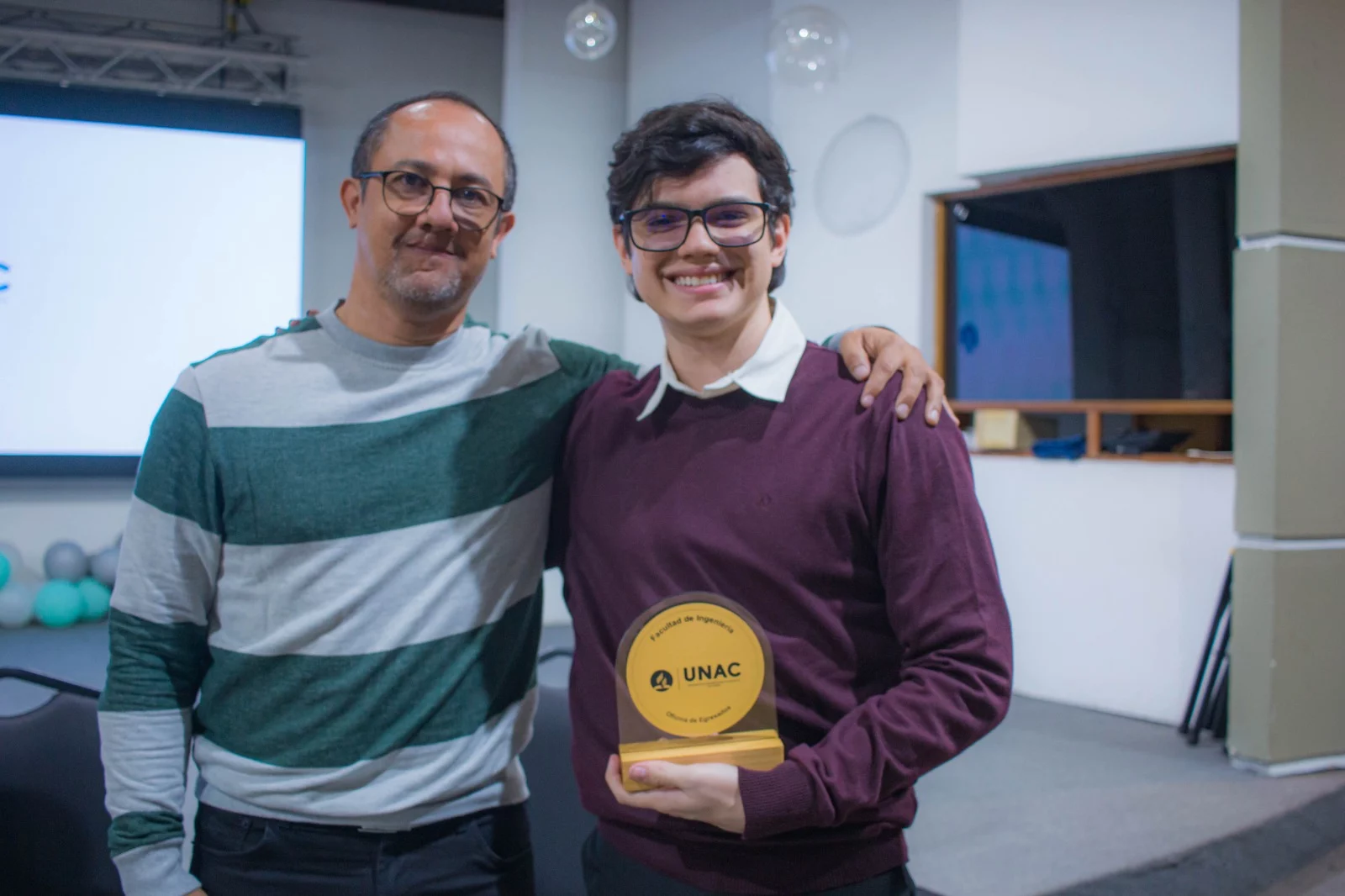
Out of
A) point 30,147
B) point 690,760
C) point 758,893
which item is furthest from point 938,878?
point 30,147

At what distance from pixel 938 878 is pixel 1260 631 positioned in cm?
158

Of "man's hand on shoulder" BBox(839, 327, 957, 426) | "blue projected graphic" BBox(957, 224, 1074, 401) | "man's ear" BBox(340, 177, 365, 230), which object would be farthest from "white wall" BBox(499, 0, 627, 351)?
"man's hand on shoulder" BBox(839, 327, 957, 426)

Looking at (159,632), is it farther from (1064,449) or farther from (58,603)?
(58,603)

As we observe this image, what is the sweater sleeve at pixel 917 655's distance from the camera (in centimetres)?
92

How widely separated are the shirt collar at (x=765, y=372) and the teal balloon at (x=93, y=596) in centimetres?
503

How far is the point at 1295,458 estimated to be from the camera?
3.14 m

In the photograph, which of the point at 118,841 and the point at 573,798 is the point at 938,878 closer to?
the point at 573,798

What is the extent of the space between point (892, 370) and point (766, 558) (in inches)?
10.2

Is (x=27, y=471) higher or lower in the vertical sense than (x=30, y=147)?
lower

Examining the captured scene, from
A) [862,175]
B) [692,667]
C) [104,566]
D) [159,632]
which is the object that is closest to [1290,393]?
[862,175]

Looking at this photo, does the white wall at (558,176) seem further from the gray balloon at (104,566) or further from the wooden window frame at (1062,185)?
the gray balloon at (104,566)

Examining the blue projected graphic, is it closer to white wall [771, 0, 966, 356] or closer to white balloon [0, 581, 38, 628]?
white wall [771, 0, 966, 356]

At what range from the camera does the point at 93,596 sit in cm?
516

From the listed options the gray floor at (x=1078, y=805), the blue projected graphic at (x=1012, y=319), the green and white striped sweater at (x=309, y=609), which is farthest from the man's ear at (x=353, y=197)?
the blue projected graphic at (x=1012, y=319)
